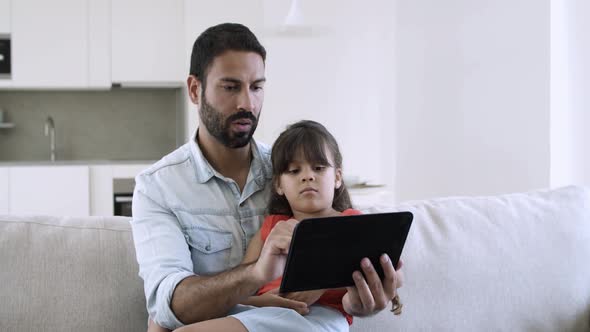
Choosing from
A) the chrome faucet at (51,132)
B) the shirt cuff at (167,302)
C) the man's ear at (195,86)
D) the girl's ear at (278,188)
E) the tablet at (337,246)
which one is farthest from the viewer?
the chrome faucet at (51,132)

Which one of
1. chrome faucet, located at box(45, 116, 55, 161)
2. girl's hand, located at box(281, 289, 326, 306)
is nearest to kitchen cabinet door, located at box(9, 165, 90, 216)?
chrome faucet, located at box(45, 116, 55, 161)

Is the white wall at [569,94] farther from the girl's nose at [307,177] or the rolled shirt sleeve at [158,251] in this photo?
the rolled shirt sleeve at [158,251]

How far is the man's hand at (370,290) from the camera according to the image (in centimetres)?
164

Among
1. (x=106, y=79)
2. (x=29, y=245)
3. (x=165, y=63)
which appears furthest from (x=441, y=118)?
(x=29, y=245)

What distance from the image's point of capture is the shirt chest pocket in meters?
1.94

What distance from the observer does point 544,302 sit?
7.07 feet

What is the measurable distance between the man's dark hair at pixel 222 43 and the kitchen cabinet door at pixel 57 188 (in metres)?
3.22

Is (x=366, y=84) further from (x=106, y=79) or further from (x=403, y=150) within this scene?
(x=106, y=79)

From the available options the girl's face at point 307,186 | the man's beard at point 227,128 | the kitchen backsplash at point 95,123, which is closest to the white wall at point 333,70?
the kitchen backsplash at point 95,123

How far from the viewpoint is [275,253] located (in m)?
1.59

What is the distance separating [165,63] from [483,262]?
3671 mm

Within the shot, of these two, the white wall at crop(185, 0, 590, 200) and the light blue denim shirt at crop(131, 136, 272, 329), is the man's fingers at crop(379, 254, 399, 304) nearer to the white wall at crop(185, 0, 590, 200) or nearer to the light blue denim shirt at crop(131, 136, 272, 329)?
the light blue denim shirt at crop(131, 136, 272, 329)

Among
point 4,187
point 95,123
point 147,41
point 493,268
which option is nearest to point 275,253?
point 493,268

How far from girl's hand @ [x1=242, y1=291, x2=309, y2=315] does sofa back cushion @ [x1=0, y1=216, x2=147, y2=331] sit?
0.30 m
